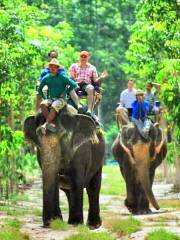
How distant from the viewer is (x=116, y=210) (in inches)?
819

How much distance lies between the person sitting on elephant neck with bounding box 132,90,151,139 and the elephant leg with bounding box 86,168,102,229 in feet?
10.9

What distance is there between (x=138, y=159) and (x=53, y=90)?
5644 mm

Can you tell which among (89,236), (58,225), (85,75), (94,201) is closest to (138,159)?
(94,201)

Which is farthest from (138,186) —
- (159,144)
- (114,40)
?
(114,40)

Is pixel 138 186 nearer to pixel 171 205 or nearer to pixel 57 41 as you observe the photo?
pixel 171 205

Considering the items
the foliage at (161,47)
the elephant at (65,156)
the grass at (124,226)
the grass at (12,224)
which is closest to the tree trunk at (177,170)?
the foliage at (161,47)

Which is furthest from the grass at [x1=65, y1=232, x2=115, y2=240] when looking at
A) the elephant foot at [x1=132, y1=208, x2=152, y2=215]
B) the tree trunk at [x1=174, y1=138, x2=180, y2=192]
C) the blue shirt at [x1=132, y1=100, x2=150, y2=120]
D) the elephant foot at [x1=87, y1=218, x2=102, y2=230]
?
the tree trunk at [x1=174, y1=138, x2=180, y2=192]

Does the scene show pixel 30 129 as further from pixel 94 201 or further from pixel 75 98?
pixel 94 201

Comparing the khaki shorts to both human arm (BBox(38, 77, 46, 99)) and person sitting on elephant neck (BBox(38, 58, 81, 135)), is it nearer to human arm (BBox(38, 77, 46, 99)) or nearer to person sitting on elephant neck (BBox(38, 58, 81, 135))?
person sitting on elephant neck (BBox(38, 58, 81, 135))

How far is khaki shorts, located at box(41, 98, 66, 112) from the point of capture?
13.2 m

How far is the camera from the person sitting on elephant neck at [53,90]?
1323 cm

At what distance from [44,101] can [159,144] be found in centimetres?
666

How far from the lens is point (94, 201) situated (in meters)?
15.5

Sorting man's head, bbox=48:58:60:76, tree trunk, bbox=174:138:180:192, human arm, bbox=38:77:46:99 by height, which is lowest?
tree trunk, bbox=174:138:180:192
